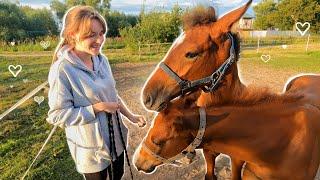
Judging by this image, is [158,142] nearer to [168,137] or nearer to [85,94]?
[168,137]

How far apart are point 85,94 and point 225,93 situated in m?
0.98

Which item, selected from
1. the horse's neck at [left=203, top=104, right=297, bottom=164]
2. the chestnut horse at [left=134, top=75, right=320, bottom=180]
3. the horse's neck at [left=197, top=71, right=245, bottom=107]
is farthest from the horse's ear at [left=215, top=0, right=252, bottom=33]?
the horse's neck at [left=203, top=104, right=297, bottom=164]

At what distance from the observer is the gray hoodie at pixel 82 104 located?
217 cm

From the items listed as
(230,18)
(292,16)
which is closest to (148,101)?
(230,18)

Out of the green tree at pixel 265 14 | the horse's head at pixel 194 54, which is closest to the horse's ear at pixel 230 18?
the horse's head at pixel 194 54

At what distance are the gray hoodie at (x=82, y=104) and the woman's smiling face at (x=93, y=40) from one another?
0.07m

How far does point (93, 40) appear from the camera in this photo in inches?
86.3

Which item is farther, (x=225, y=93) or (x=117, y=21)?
(x=117, y=21)

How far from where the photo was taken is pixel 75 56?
223cm

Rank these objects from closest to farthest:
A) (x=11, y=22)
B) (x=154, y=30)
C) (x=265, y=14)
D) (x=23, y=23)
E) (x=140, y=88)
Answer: (x=140, y=88) < (x=154, y=30) < (x=11, y=22) < (x=23, y=23) < (x=265, y=14)

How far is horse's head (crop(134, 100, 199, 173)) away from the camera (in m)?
2.07

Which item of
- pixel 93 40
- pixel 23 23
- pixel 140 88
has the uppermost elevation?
pixel 93 40

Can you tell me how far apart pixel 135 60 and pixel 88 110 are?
14.1 metres

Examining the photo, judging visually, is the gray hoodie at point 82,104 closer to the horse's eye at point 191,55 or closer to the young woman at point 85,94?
the young woman at point 85,94
